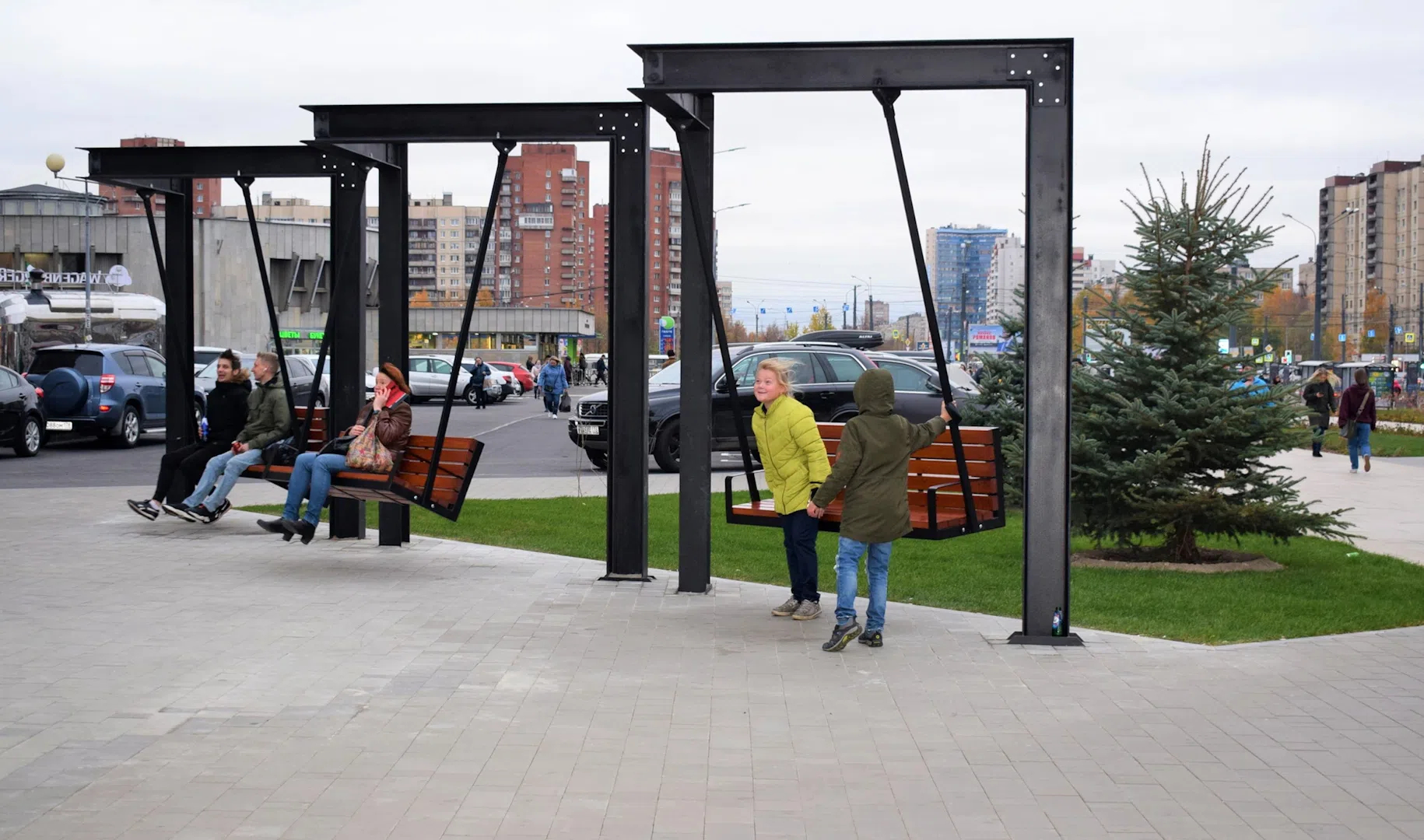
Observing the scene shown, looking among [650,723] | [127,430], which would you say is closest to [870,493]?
[650,723]

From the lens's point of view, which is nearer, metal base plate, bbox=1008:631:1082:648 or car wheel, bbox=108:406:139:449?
metal base plate, bbox=1008:631:1082:648

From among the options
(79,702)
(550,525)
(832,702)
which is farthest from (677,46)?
(550,525)

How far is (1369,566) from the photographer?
12.2 m

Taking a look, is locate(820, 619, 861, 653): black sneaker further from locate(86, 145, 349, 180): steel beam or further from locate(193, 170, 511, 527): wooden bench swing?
locate(86, 145, 349, 180): steel beam

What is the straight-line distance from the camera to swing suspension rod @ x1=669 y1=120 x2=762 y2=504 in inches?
361

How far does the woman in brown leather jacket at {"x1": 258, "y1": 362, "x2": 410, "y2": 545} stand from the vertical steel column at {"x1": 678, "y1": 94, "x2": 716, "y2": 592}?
253 cm

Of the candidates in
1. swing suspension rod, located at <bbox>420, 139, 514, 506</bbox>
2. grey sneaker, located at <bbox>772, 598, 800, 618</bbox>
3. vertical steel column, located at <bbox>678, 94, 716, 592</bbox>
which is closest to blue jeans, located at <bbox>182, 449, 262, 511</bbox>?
swing suspension rod, located at <bbox>420, 139, 514, 506</bbox>

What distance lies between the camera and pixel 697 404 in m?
10.1

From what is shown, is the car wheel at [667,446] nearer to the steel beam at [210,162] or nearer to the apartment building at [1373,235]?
the steel beam at [210,162]

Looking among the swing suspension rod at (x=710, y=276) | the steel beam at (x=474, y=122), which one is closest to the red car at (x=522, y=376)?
the steel beam at (x=474, y=122)

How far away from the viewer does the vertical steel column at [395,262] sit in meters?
12.3

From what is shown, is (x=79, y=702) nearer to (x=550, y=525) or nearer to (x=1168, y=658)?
(x=1168, y=658)

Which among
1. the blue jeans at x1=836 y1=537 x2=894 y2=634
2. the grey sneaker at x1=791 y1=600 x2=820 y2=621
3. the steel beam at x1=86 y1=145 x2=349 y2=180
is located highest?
the steel beam at x1=86 y1=145 x2=349 y2=180

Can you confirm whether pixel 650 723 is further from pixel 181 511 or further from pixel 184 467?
pixel 184 467
